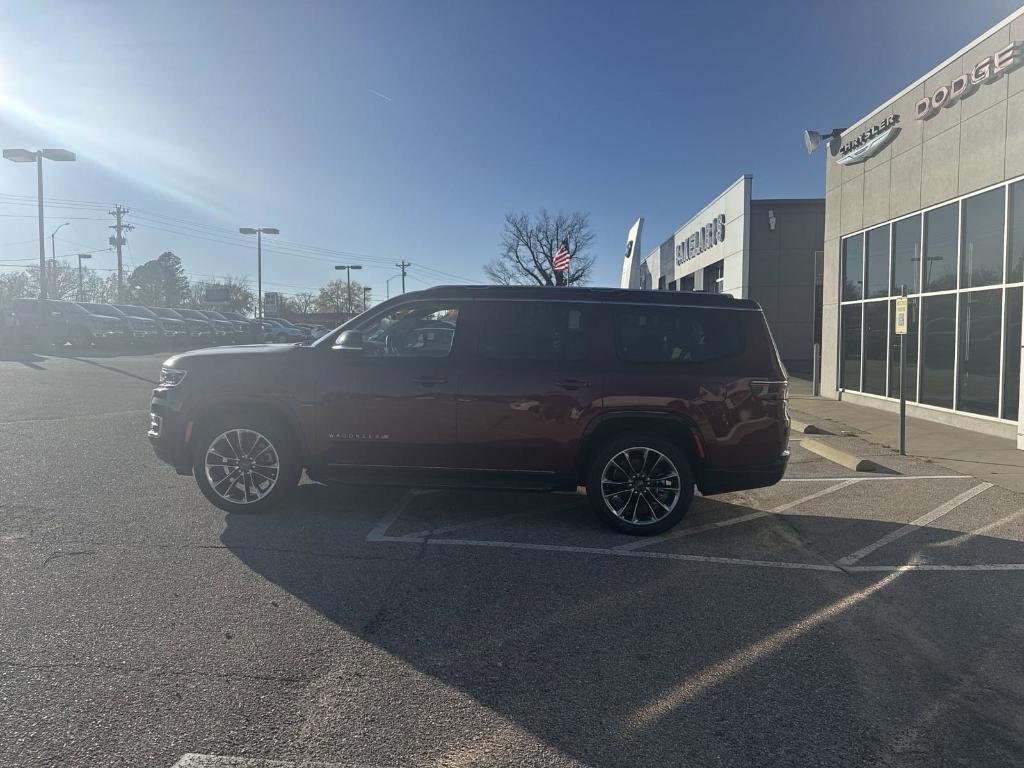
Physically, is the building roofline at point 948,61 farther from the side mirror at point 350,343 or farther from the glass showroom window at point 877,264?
the side mirror at point 350,343

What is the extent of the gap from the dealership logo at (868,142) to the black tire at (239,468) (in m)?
13.2

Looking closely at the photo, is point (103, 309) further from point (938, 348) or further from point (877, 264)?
point (938, 348)

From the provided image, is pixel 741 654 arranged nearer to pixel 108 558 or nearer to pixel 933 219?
pixel 108 558

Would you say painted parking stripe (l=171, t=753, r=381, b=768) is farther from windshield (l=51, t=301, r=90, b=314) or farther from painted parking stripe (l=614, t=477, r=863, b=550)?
windshield (l=51, t=301, r=90, b=314)

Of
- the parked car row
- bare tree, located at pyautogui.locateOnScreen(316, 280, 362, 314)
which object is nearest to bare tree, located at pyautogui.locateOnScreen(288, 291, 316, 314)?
bare tree, located at pyautogui.locateOnScreen(316, 280, 362, 314)

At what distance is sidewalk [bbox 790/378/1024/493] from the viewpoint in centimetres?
866

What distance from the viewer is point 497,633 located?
12.8 feet

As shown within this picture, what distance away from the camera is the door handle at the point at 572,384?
18.6 feet

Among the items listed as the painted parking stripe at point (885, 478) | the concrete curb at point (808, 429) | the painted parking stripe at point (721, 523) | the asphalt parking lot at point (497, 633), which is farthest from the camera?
the concrete curb at point (808, 429)

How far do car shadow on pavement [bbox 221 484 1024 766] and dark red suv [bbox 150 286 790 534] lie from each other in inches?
20.0

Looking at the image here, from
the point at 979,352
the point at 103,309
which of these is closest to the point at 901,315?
the point at 979,352

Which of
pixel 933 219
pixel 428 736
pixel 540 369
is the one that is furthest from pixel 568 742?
pixel 933 219

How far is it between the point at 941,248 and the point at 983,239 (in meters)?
1.20

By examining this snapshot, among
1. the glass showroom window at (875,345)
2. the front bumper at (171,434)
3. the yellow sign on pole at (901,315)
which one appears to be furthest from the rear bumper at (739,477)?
the glass showroom window at (875,345)
